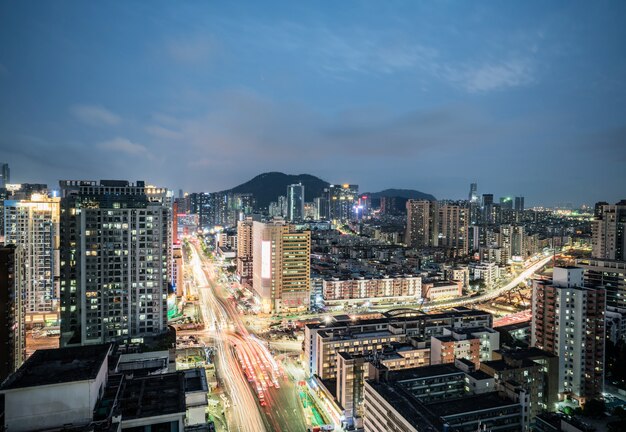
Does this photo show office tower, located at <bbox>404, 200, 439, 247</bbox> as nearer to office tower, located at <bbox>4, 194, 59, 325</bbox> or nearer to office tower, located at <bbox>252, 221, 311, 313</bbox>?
office tower, located at <bbox>252, 221, 311, 313</bbox>

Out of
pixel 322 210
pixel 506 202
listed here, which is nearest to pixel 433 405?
pixel 322 210

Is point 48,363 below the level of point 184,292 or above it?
above

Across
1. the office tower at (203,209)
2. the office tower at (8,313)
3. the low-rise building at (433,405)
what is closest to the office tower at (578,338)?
the low-rise building at (433,405)

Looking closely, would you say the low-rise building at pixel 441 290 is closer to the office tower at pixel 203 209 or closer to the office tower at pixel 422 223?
the office tower at pixel 422 223

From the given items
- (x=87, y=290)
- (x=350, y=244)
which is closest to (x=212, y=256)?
(x=350, y=244)

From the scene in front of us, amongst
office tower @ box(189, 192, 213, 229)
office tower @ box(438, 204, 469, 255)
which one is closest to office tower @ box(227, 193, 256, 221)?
office tower @ box(189, 192, 213, 229)

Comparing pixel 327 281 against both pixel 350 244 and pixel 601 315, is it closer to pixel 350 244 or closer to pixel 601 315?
pixel 601 315
